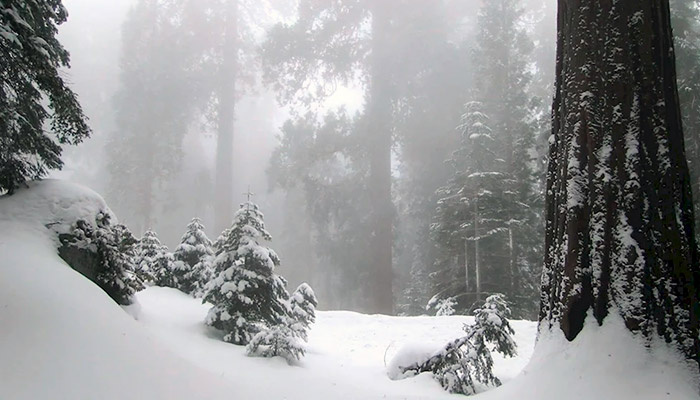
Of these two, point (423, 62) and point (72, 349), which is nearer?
point (72, 349)

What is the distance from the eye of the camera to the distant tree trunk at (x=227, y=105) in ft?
84.4

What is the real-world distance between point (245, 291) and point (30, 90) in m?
3.47

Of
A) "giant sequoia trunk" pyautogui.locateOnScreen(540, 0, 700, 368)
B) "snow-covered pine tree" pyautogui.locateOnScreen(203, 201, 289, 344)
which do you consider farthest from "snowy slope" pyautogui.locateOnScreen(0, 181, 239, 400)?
"giant sequoia trunk" pyautogui.locateOnScreen(540, 0, 700, 368)

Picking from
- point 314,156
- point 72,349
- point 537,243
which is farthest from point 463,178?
point 72,349

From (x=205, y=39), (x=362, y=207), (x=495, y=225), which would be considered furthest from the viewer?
(x=205, y=39)

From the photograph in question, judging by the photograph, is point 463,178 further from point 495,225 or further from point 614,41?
point 614,41

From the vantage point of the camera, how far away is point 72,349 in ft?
10.9

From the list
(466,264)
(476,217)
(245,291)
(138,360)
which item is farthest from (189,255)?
(466,264)

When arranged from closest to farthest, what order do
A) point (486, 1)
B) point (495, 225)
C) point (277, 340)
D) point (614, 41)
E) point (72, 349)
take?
point (72, 349) < point (614, 41) < point (277, 340) < point (495, 225) < point (486, 1)

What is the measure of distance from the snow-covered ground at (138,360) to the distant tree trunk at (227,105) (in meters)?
20.1

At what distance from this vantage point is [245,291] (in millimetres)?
6535

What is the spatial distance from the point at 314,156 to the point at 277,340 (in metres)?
13.5

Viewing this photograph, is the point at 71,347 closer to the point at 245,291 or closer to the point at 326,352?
the point at 245,291

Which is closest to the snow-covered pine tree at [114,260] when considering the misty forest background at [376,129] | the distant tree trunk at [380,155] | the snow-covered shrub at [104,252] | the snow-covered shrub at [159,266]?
the snow-covered shrub at [104,252]
